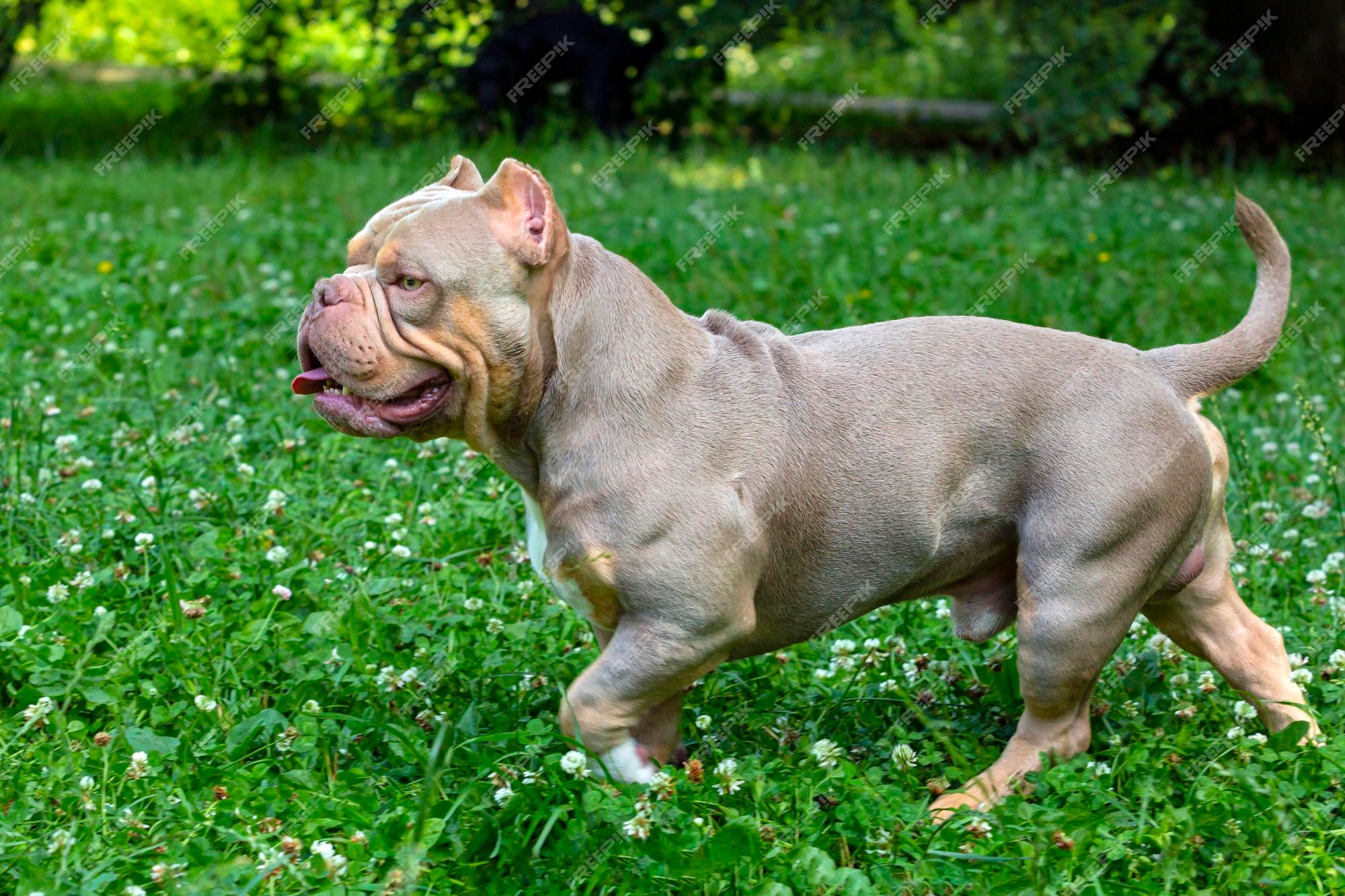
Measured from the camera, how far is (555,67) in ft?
41.1

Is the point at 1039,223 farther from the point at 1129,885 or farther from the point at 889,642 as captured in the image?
the point at 1129,885

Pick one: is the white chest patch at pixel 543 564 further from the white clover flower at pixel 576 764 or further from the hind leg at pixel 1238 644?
the hind leg at pixel 1238 644

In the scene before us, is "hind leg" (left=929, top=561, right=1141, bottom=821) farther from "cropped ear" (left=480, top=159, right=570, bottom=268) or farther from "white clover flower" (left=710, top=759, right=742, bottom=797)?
"cropped ear" (left=480, top=159, right=570, bottom=268)

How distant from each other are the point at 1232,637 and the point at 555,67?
32.1 ft

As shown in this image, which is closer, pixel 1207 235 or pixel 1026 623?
pixel 1026 623

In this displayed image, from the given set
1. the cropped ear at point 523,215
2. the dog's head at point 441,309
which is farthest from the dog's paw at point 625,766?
the cropped ear at point 523,215

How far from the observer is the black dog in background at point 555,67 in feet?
40.4

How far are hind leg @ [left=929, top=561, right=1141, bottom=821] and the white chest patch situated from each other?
1017mm

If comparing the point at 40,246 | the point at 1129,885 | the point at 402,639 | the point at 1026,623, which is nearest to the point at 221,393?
the point at 402,639

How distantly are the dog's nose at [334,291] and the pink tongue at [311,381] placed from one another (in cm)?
17

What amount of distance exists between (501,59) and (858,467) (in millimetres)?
9658

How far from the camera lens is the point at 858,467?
3.48 metres

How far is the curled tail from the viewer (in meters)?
3.74

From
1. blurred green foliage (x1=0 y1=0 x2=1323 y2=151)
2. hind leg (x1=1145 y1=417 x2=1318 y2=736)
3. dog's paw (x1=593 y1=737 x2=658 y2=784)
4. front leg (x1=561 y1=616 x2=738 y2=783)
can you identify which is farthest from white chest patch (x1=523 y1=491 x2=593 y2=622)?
blurred green foliage (x1=0 y1=0 x2=1323 y2=151)
